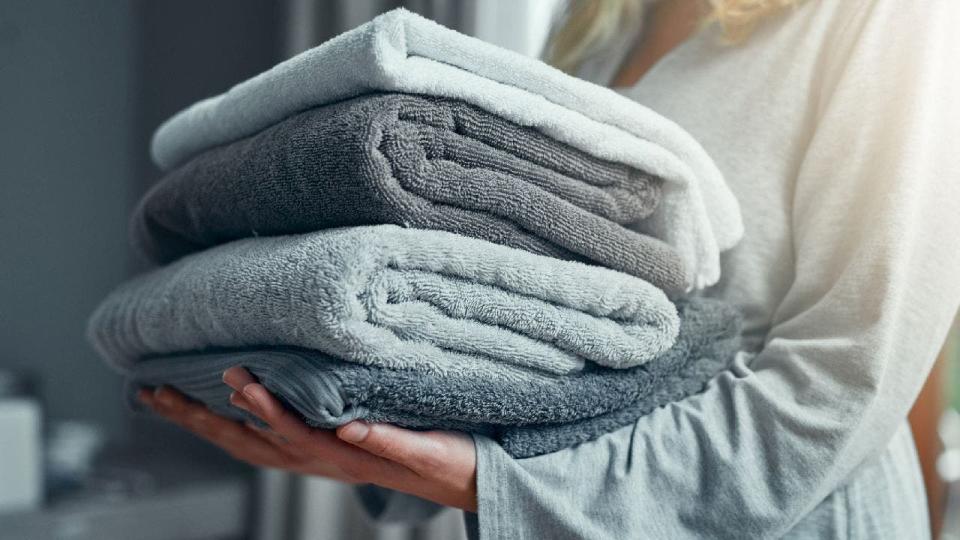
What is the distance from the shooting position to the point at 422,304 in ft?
1.58

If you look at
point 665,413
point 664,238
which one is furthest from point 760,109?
point 665,413

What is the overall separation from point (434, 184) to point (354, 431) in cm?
15

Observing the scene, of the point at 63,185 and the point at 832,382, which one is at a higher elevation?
the point at 832,382

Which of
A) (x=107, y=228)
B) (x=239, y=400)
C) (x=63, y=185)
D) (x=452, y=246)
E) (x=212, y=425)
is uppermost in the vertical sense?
(x=452, y=246)

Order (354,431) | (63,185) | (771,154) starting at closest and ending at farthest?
1. (354,431)
2. (771,154)
3. (63,185)

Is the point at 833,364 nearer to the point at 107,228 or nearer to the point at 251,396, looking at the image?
the point at 251,396

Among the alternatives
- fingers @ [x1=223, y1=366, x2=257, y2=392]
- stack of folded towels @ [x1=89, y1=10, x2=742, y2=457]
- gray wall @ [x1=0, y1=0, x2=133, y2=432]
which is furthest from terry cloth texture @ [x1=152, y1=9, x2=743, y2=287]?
gray wall @ [x1=0, y1=0, x2=133, y2=432]

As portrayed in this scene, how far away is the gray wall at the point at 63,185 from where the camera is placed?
1.87 meters

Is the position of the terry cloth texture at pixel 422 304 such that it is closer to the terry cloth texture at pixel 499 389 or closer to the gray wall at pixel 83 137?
the terry cloth texture at pixel 499 389

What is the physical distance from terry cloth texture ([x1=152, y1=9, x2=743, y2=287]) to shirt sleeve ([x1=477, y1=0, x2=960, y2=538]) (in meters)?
0.09

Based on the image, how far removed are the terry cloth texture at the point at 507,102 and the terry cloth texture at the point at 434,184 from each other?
0.04 feet

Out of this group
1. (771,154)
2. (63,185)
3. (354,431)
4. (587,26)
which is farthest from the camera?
(63,185)

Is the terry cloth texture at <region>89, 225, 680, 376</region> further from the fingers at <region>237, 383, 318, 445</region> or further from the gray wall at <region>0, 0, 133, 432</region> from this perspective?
the gray wall at <region>0, 0, 133, 432</region>

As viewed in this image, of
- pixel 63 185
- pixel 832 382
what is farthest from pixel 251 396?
pixel 63 185
